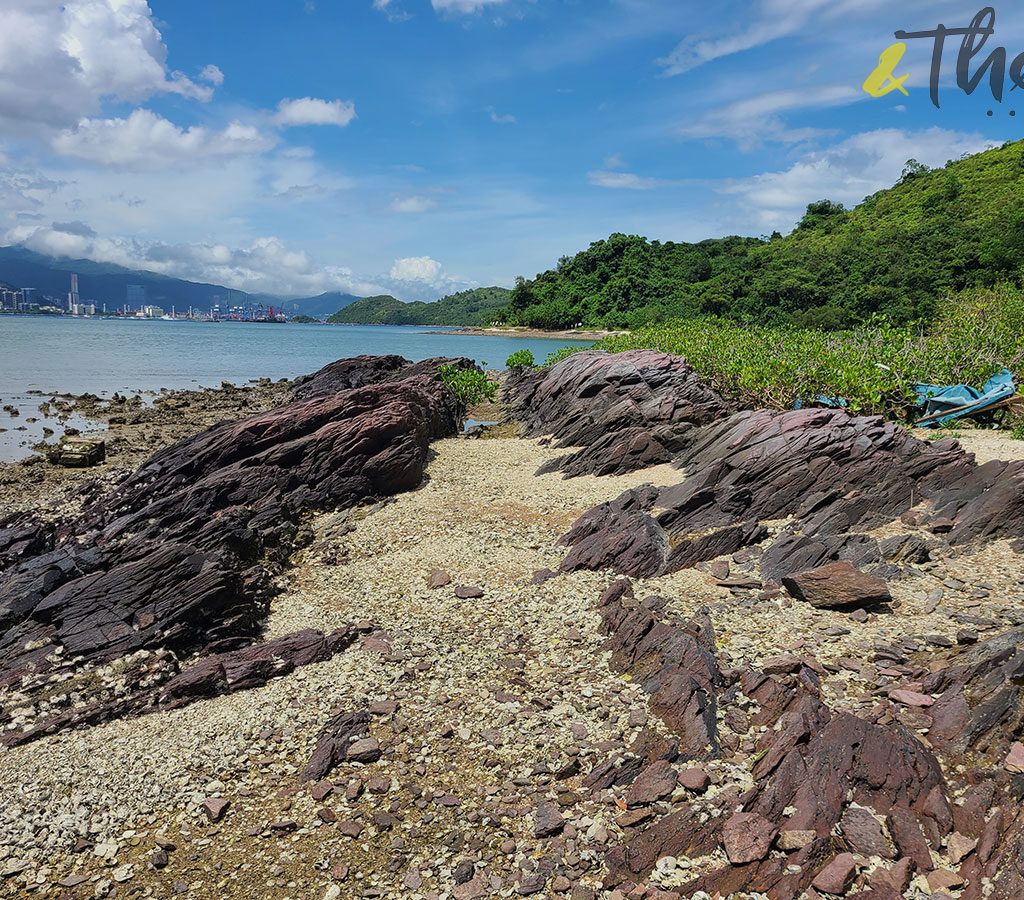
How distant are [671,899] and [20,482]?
27087 millimetres

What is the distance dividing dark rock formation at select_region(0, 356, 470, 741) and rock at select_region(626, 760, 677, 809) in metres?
6.70

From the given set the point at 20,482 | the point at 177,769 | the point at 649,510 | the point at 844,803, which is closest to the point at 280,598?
the point at 177,769

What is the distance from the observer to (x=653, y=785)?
7.67 meters

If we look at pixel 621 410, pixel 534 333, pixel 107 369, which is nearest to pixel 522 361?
pixel 621 410

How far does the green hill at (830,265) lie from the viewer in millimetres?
73562

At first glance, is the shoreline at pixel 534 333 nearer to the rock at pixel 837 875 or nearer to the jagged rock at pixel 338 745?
the jagged rock at pixel 338 745

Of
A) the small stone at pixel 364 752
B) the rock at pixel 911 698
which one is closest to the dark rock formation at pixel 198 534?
the small stone at pixel 364 752

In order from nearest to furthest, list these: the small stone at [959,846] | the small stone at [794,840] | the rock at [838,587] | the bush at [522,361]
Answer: the small stone at [959,846], the small stone at [794,840], the rock at [838,587], the bush at [522,361]

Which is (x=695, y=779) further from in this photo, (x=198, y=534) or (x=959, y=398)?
(x=959, y=398)

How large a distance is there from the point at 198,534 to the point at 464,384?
25222mm

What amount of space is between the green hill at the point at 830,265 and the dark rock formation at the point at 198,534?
57.9 m

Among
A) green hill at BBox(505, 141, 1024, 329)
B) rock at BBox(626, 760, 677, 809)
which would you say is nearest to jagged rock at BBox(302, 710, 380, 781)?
rock at BBox(626, 760, 677, 809)

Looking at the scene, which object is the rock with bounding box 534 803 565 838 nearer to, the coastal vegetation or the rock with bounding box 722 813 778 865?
the rock with bounding box 722 813 778 865

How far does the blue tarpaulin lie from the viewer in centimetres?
2225
